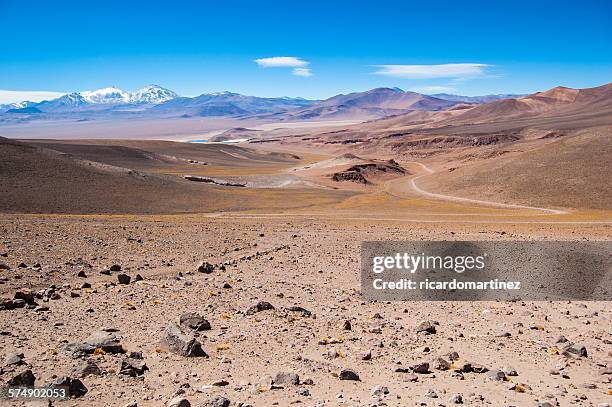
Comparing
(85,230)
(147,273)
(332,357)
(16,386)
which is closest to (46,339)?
(16,386)

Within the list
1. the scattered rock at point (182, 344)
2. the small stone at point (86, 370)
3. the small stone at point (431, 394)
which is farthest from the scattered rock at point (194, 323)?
the small stone at point (431, 394)

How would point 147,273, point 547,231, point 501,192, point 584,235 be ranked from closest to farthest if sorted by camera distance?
point 147,273 < point 584,235 < point 547,231 < point 501,192

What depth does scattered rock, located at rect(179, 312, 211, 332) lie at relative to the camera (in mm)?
9242

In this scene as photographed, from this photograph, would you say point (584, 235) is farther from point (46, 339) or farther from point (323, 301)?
point (46, 339)

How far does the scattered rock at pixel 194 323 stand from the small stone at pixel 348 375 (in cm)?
285

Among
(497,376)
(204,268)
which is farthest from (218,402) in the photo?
(204,268)

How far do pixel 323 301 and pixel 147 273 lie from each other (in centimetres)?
488

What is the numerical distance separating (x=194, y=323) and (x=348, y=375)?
3.12 meters

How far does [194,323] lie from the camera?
30.5ft

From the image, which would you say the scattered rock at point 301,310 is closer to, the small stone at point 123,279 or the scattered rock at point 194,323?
the scattered rock at point 194,323

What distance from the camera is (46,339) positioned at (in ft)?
27.8

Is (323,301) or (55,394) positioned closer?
(55,394)

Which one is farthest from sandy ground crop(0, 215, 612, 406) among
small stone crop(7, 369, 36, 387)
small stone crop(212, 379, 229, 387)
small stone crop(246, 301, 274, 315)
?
small stone crop(7, 369, 36, 387)

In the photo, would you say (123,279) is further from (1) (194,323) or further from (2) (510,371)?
(2) (510,371)
